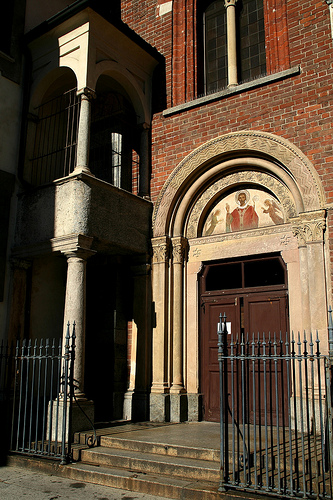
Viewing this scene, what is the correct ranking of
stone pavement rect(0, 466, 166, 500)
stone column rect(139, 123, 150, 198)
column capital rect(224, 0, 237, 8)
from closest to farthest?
stone pavement rect(0, 466, 166, 500)
stone column rect(139, 123, 150, 198)
column capital rect(224, 0, 237, 8)

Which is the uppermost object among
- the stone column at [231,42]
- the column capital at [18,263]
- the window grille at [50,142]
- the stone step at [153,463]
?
the stone column at [231,42]

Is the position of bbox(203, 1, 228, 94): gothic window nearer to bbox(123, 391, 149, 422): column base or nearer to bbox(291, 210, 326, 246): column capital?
bbox(291, 210, 326, 246): column capital

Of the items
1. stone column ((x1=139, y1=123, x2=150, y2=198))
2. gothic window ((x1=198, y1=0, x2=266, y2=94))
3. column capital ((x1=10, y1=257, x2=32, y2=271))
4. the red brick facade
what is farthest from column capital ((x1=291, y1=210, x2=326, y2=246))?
column capital ((x1=10, y1=257, x2=32, y2=271))

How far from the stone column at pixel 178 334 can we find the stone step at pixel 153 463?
2.28 m

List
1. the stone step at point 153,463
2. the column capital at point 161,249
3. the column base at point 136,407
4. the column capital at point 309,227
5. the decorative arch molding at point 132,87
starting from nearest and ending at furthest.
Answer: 1. the stone step at point 153,463
2. the column capital at point 309,227
3. the column base at point 136,407
4. the column capital at point 161,249
5. the decorative arch molding at point 132,87

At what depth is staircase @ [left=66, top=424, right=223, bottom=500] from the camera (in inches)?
214

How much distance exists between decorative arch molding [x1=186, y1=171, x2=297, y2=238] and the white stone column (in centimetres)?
236

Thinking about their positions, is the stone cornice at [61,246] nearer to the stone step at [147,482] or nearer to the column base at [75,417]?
the column base at [75,417]

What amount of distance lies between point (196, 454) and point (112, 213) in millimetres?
4649

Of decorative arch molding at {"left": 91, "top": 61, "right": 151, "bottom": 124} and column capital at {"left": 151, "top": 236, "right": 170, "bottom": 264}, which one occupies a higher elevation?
decorative arch molding at {"left": 91, "top": 61, "right": 151, "bottom": 124}

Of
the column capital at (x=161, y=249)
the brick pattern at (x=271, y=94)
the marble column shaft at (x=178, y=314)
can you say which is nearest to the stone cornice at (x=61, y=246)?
the column capital at (x=161, y=249)

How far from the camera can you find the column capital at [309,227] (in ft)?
25.8

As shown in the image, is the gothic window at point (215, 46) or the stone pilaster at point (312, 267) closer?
the stone pilaster at point (312, 267)

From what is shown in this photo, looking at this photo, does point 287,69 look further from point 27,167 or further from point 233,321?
point 27,167
